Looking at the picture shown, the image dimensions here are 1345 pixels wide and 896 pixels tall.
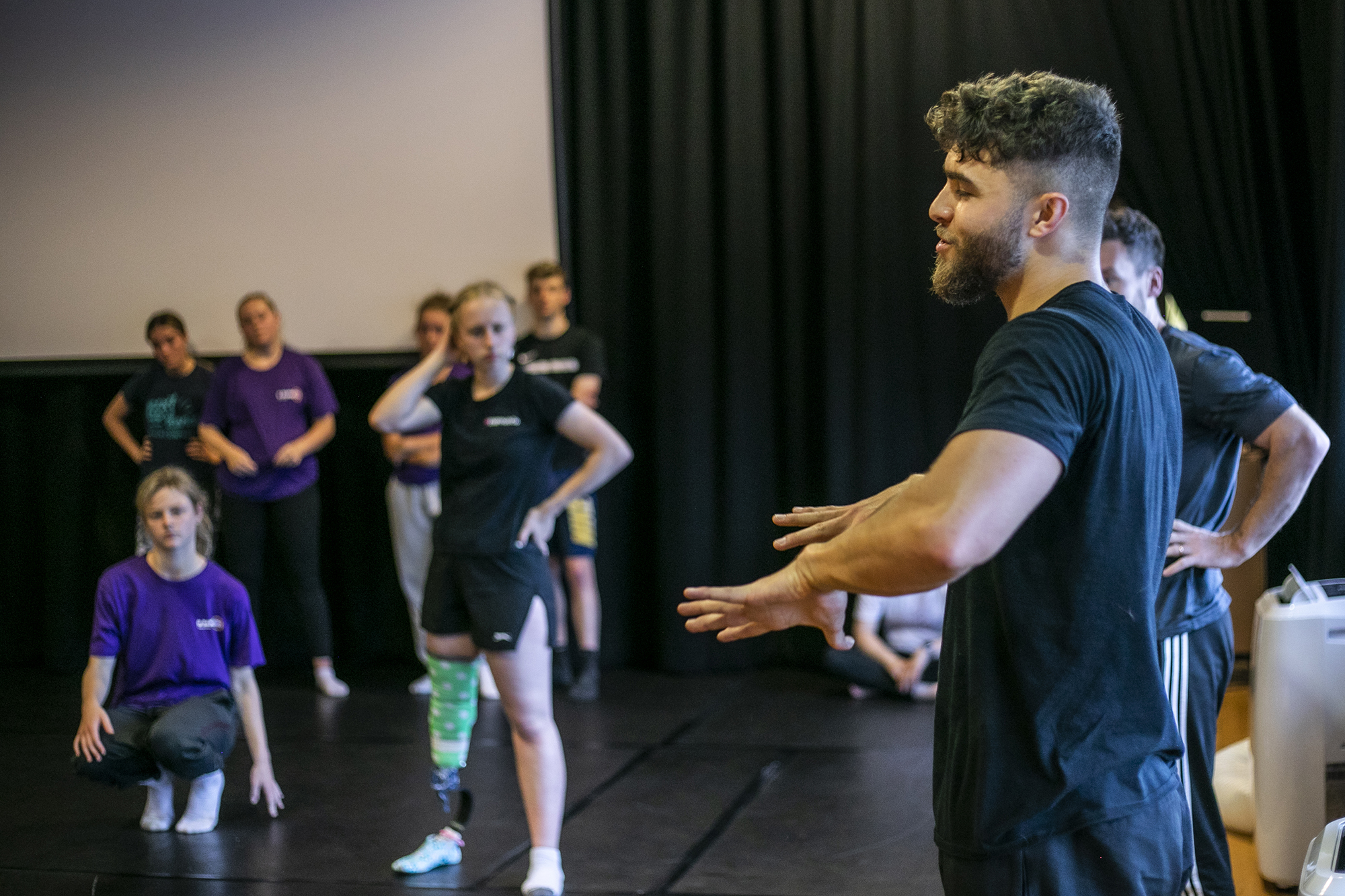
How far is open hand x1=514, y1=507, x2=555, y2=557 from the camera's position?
8.70 ft

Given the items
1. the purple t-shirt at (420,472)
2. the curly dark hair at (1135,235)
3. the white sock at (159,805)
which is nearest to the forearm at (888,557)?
the curly dark hair at (1135,235)

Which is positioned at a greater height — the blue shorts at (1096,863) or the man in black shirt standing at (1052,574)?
the man in black shirt standing at (1052,574)

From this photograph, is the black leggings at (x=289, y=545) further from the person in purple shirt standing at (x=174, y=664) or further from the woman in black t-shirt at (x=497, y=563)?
the woman in black t-shirt at (x=497, y=563)

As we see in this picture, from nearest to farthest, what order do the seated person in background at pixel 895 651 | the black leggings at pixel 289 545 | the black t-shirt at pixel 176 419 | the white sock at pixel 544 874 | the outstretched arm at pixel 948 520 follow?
the outstretched arm at pixel 948 520
the white sock at pixel 544 874
the seated person in background at pixel 895 651
the black leggings at pixel 289 545
the black t-shirt at pixel 176 419

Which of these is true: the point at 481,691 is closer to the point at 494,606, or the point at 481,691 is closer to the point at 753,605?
the point at 494,606

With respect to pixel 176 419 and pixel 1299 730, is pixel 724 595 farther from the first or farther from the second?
pixel 176 419

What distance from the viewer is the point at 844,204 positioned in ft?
15.0

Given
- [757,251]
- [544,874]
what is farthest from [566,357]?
[544,874]

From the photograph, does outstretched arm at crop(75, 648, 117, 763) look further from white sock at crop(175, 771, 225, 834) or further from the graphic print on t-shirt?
the graphic print on t-shirt

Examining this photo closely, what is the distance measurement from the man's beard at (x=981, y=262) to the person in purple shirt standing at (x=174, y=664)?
242cm

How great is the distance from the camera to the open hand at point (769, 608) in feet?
3.62

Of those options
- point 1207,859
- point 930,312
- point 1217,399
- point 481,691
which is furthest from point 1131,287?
point 481,691

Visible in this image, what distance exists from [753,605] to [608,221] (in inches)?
153

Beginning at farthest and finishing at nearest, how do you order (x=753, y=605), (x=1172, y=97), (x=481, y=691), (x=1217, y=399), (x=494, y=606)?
(x=481, y=691) < (x=1172, y=97) < (x=494, y=606) < (x=1217, y=399) < (x=753, y=605)
